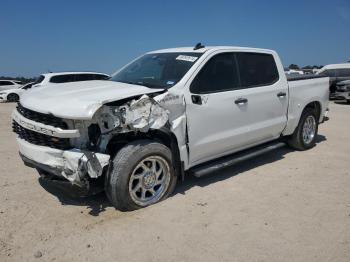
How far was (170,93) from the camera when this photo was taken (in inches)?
167

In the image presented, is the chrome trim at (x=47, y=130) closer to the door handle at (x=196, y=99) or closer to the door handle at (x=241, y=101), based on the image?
the door handle at (x=196, y=99)

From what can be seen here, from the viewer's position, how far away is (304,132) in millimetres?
6961

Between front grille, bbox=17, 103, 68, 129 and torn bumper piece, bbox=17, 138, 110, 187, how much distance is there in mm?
271

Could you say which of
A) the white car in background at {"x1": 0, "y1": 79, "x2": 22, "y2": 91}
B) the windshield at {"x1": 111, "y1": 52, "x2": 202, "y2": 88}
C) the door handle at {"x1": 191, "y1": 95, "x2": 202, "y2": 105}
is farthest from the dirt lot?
the white car in background at {"x1": 0, "y1": 79, "x2": 22, "y2": 91}

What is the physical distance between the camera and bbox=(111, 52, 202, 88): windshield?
15.3ft

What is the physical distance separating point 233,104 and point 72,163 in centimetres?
233

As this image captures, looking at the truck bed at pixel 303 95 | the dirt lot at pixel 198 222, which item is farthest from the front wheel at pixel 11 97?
the truck bed at pixel 303 95

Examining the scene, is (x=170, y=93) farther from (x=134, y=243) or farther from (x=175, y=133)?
(x=134, y=243)

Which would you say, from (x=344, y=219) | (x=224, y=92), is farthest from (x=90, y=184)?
(x=344, y=219)

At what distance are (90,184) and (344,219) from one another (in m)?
2.81

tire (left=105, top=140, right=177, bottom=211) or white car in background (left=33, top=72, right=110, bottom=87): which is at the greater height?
tire (left=105, top=140, right=177, bottom=211)

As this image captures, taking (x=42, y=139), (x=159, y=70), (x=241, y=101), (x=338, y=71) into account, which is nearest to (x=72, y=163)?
(x=42, y=139)

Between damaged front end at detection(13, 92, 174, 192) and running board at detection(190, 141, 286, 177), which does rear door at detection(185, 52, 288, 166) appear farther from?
damaged front end at detection(13, 92, 174, 192)

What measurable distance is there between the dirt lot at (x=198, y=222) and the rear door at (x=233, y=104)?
597 millimetres
